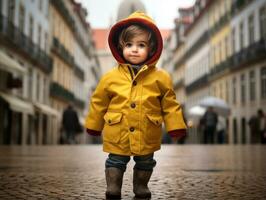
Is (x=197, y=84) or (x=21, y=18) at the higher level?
(x=21, y=18)

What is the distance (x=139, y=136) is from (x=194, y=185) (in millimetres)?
1108

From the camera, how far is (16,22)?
3234cm

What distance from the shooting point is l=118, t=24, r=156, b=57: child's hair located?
11.4 ft

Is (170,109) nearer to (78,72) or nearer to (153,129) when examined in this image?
(153,129)

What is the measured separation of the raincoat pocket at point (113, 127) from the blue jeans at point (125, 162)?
0.10 metres

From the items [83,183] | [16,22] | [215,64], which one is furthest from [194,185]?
[215,64]

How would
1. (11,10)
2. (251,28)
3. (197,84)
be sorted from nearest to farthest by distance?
(11,10) → (251,28) → (197,84)

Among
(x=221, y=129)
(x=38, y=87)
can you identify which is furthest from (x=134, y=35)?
(x=38, y=87)

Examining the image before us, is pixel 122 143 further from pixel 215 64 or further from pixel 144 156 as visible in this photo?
A: pixel 215 64

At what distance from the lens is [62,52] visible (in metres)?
49.1

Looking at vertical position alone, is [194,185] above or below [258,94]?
below

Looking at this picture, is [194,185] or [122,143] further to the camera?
[194,185]

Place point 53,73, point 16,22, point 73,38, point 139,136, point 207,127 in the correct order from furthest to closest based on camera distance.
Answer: point 73,38 < point 53,73 < point 16,22 < point 207,127 < point 139,136

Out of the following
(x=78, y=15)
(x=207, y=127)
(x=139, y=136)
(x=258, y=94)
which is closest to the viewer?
(x=139, y=136)
